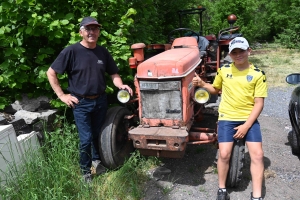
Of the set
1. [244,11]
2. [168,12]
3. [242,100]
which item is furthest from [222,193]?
[244,11]

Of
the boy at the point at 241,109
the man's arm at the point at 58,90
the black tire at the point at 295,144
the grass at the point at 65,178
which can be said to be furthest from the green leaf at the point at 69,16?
the black tire at the point at 295,144

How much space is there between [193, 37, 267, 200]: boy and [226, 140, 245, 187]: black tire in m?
0.09

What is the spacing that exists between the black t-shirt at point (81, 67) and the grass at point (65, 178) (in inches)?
28.8

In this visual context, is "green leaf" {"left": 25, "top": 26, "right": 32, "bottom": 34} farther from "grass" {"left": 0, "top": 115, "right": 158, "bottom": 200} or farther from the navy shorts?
the navy shorts

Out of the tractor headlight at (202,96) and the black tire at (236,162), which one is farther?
the tractor headlight at (202,96)

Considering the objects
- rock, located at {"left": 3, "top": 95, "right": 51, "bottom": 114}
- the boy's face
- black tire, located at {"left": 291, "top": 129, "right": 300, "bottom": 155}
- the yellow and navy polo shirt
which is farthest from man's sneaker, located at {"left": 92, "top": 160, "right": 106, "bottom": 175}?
black tire, located at {"left": 291, "top": 129, "right": 300, "bottom": 155}

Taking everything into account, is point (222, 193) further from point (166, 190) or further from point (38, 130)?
point (38, 130)

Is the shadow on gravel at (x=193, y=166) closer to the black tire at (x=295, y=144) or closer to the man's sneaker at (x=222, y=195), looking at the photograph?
the man's sneaker at (x=222, y=195)

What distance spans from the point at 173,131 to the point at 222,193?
0.81 metres

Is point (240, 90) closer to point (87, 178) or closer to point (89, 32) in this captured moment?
point (89, 32)

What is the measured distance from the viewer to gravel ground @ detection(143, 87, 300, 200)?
10.9 ft

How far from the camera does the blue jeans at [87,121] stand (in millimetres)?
3352

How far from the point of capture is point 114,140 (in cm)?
362

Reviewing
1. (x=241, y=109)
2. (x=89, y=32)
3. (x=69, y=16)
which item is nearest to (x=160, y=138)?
(x=241, y=109)
